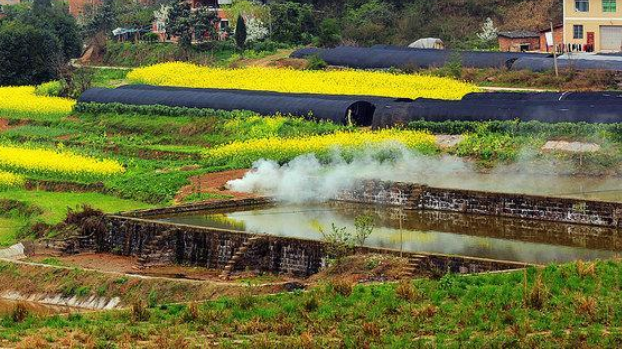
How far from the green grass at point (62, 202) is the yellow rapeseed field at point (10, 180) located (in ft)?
2.59

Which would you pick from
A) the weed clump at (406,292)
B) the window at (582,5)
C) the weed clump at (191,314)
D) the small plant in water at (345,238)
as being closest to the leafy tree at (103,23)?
the window at (582,5)

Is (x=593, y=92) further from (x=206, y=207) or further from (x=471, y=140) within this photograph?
(x=206, y=207)

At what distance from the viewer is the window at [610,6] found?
67.0 m

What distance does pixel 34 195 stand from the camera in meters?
48.8

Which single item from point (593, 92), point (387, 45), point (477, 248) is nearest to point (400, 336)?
point (477, 248)

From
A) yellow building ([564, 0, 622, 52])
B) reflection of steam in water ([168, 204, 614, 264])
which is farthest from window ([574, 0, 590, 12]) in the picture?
reflection of steam in water ([168, 204, 614, 264])

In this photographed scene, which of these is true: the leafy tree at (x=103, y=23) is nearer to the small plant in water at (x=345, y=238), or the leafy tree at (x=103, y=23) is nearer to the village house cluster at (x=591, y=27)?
the village house cluster at (x=591, y=27)

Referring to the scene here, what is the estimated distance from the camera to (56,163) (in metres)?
52.3

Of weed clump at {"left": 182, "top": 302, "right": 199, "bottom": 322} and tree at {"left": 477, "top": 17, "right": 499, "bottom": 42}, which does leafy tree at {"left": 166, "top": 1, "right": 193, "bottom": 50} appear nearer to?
tree at {"left": 477, "top": 17, "right": 499, "bottom": 42}

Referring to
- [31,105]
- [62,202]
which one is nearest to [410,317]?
[62,202]

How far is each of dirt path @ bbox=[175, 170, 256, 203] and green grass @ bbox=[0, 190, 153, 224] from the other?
137 centimetres

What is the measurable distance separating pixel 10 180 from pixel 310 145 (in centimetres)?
971

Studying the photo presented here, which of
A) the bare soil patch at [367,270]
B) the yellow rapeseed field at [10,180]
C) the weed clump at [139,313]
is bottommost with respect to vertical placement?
the yellow rapeseed field at [10,180]

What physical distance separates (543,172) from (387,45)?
101 feet
